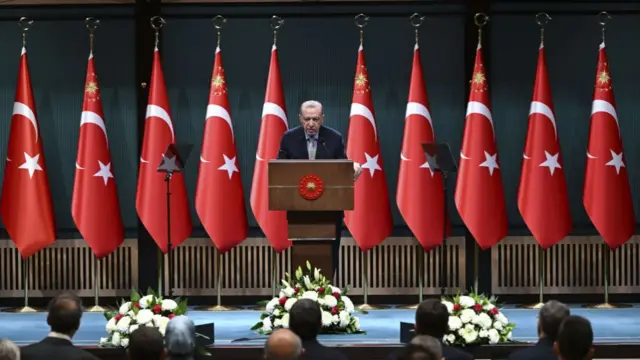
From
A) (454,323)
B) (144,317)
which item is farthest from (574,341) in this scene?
(144,317)

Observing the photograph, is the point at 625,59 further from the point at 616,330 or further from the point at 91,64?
the point at 91,64

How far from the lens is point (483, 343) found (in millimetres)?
7766

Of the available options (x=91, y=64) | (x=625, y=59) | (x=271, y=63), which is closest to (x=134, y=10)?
(x=91, y=64)

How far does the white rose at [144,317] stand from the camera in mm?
7543

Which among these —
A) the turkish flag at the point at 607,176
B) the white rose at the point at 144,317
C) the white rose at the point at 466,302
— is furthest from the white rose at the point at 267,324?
the turkish flag at the point at 607,176

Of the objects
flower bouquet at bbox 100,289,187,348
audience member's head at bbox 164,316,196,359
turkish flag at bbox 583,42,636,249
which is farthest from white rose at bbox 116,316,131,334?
turkish flag at bbox 583,42,636,249

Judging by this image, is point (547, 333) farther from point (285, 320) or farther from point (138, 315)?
point (138, 315)

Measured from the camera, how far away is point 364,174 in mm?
10828

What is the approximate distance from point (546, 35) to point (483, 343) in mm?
4463

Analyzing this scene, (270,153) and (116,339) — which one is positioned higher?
(270,153)

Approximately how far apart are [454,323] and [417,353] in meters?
3.40

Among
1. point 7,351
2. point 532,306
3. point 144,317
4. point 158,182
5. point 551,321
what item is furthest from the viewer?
point 532,306

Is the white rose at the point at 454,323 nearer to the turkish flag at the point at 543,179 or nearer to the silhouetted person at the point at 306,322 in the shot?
the silhouetted person at the point at 306,322

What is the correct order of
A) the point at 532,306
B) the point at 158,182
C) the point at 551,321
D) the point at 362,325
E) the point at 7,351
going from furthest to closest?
the point at 532,306, the point at 158,182, the point at 362,325, the point at 551,321, the point at 7,351
